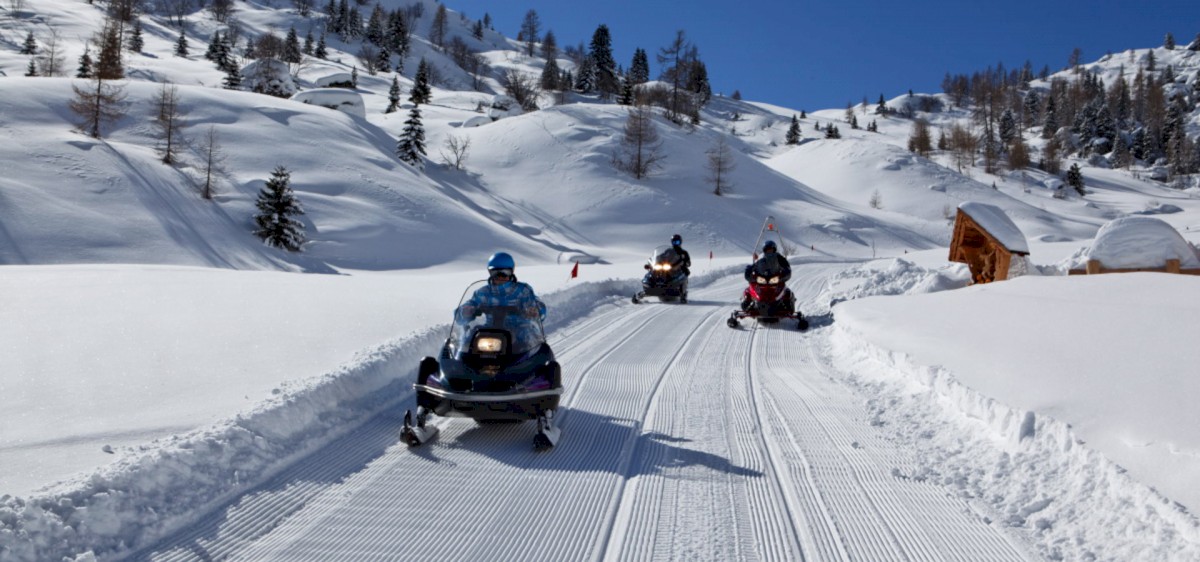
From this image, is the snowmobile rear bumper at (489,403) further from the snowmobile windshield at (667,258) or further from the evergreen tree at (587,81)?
the evergreen tree at (587,81)

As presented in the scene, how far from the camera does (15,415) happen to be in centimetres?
534

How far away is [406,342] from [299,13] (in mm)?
160314

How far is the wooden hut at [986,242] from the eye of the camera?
14468 millimetres

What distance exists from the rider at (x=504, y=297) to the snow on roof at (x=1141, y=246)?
39.2 ft

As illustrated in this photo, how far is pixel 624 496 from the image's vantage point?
4797 millimetres

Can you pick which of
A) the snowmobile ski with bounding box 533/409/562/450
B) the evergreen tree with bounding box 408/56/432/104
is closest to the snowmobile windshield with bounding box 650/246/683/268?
the snowmobile ski with bounding box 533/409/562/450

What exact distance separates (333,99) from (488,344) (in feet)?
217

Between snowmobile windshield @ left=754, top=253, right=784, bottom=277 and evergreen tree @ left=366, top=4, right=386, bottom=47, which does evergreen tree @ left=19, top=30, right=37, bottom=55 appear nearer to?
evergreen tree @ left=366, top=4, right=386, bottom=47

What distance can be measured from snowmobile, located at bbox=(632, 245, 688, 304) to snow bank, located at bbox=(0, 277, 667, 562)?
34.5ft

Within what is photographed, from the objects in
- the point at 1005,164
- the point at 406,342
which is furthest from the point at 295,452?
the point at 1005,164

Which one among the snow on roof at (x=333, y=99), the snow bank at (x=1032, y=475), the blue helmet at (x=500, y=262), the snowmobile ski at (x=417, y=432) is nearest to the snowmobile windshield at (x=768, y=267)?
the snow bank at (x=1032, y=475)

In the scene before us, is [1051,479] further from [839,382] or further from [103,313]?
[103,313]

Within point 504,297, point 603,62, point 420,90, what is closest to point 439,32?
point 603,62

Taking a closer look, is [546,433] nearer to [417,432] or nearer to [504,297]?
[417,432]
